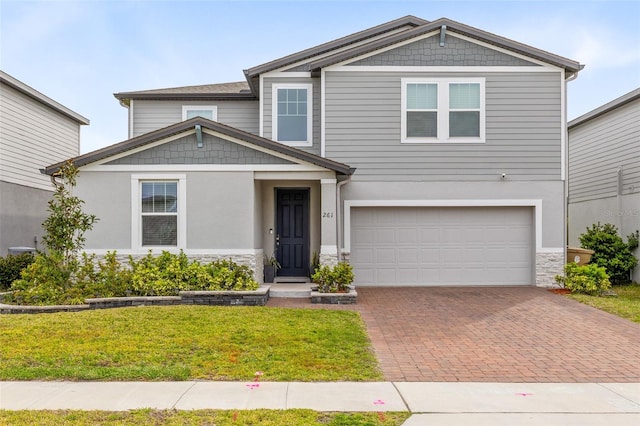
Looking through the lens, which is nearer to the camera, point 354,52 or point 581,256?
point 354,52

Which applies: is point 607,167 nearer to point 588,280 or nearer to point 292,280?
point 588,280

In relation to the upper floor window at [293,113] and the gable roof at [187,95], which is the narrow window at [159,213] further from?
the gable roof at [187,95]

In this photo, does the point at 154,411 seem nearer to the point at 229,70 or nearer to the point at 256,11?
the point at 256,11

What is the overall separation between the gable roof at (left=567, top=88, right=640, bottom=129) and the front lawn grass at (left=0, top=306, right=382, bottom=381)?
11.8 m

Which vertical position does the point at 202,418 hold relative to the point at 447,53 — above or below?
below

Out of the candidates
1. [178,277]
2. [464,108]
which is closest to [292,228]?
[178,277]

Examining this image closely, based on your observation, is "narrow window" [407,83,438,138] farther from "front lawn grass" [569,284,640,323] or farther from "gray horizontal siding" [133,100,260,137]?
"front lawn grass" [569,284,640,323]

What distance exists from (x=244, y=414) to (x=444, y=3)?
14049 millimetres

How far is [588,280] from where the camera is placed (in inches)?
466

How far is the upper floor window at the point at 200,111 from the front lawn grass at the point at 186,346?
774cm

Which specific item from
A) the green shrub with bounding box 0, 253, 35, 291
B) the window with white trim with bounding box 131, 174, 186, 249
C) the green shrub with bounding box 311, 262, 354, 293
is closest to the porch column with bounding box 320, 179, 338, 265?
the green shrub with bounding box 311, 262, 354, 293

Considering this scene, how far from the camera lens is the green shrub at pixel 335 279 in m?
10.8

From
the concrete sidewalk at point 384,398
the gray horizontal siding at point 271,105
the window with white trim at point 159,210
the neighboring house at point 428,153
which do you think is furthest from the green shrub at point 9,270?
the concrete sidewalk at point 384,398

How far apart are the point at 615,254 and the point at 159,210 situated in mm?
13238
